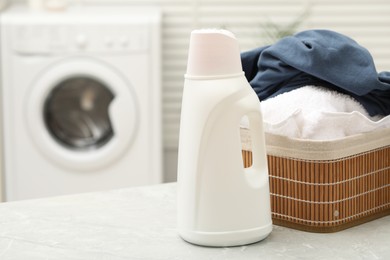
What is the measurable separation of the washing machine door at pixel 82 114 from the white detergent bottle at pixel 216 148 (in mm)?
2179

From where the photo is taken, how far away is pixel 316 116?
1.16 metres

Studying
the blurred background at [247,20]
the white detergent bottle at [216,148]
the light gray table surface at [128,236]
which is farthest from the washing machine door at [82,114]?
the white detergent bottle at [216,148]

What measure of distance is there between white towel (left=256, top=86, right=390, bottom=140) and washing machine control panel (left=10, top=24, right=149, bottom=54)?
204 centimetres

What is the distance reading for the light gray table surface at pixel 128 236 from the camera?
1075 mm

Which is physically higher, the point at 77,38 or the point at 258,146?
the point at 77,38

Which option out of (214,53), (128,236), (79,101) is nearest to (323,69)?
(214,53)

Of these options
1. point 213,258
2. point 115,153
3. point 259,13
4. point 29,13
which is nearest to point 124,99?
point 115,153

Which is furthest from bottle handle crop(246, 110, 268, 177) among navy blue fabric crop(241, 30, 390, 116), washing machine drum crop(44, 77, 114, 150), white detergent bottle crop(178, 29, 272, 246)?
washing machine drum crop(44, 77, 114, 150)

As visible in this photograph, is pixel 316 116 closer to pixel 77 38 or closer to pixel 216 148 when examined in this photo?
pixel 216 148

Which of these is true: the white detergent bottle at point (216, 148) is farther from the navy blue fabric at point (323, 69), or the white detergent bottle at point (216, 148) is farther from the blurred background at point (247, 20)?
the blurred background at point (247, 20)

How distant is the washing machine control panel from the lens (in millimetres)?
3203

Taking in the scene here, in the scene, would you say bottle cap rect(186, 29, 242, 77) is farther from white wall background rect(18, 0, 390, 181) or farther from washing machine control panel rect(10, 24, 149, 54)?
white wall background rect(18, 0, 390, 181)

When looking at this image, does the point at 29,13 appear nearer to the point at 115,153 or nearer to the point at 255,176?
the point at 115,153

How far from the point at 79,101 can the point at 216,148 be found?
7.89 feet
